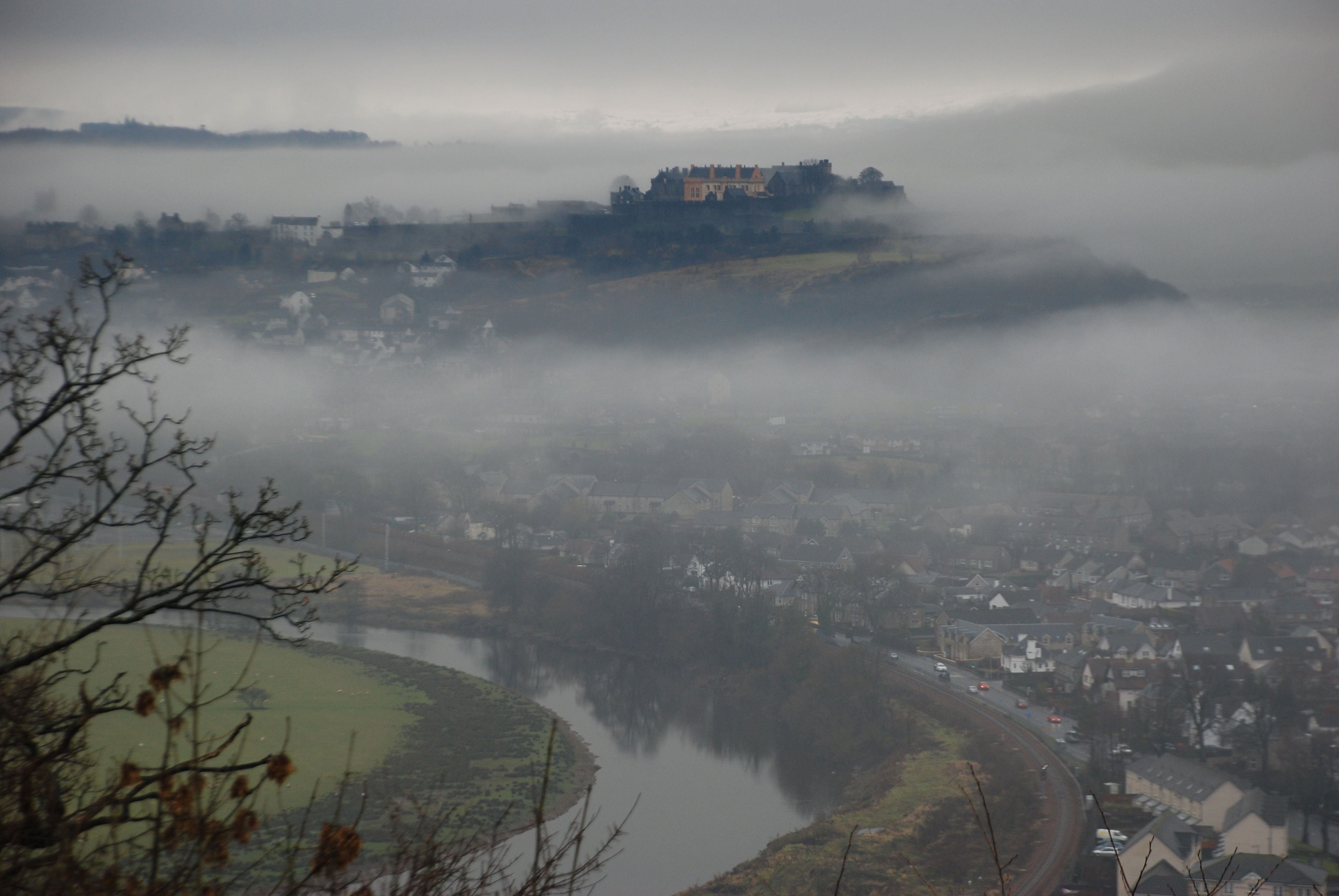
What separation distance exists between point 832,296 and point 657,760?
23.1 metres

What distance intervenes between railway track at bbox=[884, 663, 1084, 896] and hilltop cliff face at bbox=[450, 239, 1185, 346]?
67.3 ft

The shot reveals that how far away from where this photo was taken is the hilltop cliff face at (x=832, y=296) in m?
28.5

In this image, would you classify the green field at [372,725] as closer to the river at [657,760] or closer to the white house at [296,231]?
the river at [657,760]

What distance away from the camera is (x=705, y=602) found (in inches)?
490

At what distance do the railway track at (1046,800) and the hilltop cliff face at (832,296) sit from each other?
20.5 meters

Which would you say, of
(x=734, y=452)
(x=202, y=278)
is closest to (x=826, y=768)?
(x=734, y=452)

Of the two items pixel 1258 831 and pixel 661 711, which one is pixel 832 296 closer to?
pixel 661 711

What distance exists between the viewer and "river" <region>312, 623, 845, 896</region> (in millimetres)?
6930

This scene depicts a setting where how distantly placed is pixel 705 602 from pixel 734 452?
8928mm

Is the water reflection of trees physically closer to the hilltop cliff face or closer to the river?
the river

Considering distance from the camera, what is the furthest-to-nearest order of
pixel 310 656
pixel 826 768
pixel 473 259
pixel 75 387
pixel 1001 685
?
pixel 473 259 < pixel 310 656 < pixel 1001 685 < pixel 826 768 < pixel 75 387

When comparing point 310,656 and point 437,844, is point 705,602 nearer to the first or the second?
point 310,656

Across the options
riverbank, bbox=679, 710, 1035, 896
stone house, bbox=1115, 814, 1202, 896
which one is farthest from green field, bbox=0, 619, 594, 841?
stone house, bbox=1115, 814, 1202, 896

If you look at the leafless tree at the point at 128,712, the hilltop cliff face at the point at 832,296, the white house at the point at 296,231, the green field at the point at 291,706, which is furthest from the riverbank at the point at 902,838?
the white house at the point at 296,231
